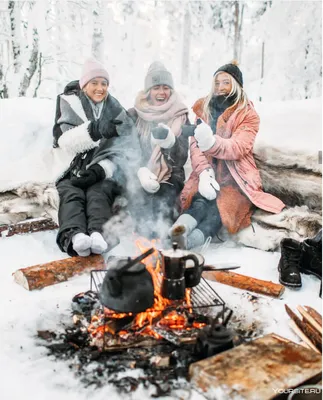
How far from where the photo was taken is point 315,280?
359 centimetres

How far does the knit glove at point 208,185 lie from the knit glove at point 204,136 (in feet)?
1.03

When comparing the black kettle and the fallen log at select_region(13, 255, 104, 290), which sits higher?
the black kettle

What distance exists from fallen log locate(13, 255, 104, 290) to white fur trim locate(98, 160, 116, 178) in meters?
1.08

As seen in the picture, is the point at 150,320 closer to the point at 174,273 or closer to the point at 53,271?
the point at 174,273

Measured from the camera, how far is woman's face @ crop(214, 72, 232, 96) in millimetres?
4578

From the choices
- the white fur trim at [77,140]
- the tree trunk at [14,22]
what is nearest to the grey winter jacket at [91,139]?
the white fur trim at [77,140]

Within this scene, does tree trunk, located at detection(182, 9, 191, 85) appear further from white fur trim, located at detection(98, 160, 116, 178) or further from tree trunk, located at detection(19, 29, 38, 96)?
white fur trim, located at detection(98, 160, 116, 178)

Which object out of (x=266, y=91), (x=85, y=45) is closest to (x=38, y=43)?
(x=85, y=45)

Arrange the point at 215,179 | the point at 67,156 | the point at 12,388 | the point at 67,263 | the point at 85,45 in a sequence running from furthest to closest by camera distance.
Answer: the point at 85,45
the point at 67,156
the point at 215,179
the point at 67,263
the point at 12,388

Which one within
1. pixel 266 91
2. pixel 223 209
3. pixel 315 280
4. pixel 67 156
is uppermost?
pixel 266 91

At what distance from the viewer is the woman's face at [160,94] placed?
4766 millimetres

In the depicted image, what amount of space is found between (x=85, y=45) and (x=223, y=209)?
23.6 ft

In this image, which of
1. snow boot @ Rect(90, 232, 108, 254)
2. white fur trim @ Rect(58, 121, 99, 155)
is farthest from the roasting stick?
white fur trim @ Rect(58, 121, 99, 155)

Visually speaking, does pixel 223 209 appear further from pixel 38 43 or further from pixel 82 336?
pixel 38 43
